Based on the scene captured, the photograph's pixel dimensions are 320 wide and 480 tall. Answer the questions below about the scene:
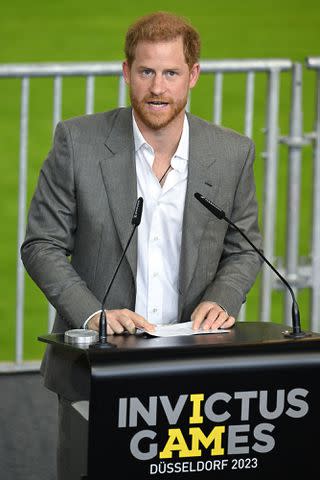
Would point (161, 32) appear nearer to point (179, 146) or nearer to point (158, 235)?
point (179, 146)

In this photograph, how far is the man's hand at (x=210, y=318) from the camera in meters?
2.88

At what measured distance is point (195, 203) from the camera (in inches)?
125

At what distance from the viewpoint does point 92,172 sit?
3.15 metres

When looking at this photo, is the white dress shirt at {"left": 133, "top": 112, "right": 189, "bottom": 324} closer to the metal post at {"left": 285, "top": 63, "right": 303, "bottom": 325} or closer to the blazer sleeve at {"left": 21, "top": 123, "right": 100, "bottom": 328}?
the blazer sleeve at {"left": 21, "top": 123, "right": 100, "bottom": 328}

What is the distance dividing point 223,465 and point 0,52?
6314mm

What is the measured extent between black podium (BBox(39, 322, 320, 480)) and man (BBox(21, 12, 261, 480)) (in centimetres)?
46

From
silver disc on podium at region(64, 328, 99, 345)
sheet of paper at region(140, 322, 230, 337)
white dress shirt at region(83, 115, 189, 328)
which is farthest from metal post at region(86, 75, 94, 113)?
silver disc on podium at region(64, 328, 99, 345)

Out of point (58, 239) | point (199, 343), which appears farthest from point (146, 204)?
point (199, 343)

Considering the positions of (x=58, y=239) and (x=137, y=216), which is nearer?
(x=137, y=216)

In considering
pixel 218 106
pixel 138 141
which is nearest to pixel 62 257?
pixel 138 141

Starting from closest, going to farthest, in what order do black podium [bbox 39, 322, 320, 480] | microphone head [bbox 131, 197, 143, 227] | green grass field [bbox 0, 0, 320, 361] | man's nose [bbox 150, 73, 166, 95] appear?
1. black podium [bbox 39, 322, 320, 480]
2. microphone head [bbox 131, 197, 143, 227]
3. man's nose [bbox 150, 73, 166, 95]
4. green grass field [bbox 0, 0, 320, 361]

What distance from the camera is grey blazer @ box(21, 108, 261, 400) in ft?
10.2

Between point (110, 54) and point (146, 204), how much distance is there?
546 cm

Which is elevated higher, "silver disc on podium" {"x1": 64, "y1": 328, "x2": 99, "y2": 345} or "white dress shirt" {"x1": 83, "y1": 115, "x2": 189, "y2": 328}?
"white dress shirt" {"x1": 83, "y1": 115, "x2": 189, "y2": 328}
